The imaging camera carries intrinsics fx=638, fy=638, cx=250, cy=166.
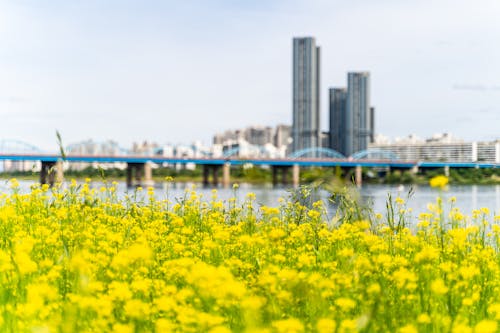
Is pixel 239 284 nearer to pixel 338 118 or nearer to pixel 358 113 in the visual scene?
pixel 358 113

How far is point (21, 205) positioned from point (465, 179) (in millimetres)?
92904

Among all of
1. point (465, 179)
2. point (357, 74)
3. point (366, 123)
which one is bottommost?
point (465, 179)

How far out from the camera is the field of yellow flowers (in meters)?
3.40

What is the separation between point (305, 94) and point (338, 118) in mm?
24643

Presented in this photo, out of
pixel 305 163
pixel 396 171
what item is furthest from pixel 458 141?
pixel 305 163

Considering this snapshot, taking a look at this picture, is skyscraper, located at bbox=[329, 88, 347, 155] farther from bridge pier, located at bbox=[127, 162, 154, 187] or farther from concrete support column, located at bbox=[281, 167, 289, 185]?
bridge pier, located at bbox=[127, 162, 154, 187]

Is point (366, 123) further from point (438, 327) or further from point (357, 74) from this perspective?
point (438, 327)

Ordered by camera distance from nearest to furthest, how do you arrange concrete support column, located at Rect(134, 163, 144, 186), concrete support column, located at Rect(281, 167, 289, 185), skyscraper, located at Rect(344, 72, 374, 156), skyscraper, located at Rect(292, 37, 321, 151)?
concrete support column, located at Rect(134, 163, 144, 186) < concrete support column, located at Rect(281, 167, 289, 185) < skyscraper, located at Rect(292, 37, 321, 151) < skyscraper, located at Rect(344, 72, 374, 156)

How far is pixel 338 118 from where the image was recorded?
617ft

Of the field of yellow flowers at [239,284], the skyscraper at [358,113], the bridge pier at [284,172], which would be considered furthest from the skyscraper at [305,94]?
the field of yellow flowers at [239,284]

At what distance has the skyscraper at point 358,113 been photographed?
180125mm

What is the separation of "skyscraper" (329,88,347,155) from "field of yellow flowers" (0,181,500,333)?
172687 millimetres

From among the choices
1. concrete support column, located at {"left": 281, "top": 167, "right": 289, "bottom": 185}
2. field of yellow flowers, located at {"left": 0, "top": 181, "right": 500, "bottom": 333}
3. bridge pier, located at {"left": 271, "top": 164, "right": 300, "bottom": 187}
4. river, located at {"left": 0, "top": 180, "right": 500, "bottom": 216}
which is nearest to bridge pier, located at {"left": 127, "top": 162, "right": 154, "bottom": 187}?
bridge pier, located at {"left": 271, "top": 164, "right": 300, "bottom": 187}

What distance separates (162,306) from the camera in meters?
3.41
